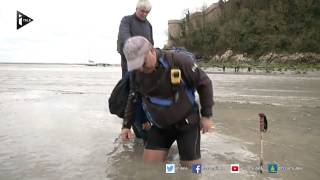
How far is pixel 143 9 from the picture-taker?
223 inches

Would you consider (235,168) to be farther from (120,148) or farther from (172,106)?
(120,148)

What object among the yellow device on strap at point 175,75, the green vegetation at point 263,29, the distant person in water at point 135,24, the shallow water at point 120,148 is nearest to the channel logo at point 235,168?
the shallow water at point 120,148

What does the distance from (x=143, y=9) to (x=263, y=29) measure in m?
72.2

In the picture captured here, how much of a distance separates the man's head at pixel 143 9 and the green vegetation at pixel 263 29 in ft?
198

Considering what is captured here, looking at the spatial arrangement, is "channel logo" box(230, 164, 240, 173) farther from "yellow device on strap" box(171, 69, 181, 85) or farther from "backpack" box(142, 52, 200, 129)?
"yellow device on strap" box(171, 69, 181, 85)

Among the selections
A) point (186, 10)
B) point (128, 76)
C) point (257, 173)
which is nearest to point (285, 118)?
point (257, 173)

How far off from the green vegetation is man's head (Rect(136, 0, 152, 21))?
6043 cm

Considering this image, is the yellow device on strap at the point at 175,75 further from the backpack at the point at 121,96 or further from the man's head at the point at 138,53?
the backpack at the point at 121,96

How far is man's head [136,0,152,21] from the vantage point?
5.57 m

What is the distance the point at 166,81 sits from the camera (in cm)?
419

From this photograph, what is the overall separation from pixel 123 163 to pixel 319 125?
3885mm

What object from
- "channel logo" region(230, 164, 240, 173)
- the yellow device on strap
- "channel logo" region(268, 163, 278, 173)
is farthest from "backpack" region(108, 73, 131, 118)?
"channel logo" region(268, 163, 278, 173)

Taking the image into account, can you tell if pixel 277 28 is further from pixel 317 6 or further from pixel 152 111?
pixel 152 111

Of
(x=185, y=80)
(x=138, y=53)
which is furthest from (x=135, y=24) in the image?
(x=138, y=53)
